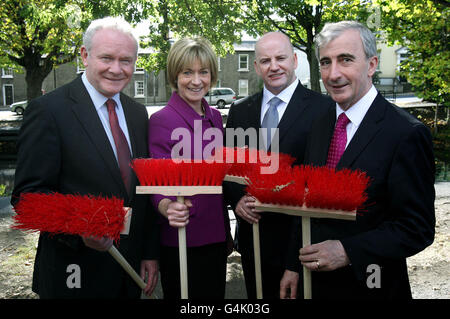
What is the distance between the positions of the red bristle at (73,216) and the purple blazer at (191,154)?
86 centimetres

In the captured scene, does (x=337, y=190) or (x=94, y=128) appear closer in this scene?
(x=337, y=190)

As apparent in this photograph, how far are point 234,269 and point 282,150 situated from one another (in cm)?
259

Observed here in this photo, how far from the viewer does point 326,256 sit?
2256 millimetres

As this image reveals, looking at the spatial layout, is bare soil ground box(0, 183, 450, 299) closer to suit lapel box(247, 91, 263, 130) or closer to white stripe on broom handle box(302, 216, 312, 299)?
suit lapel box(247, 91, 263, 130)

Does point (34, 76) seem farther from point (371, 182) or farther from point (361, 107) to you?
point (371, 182)

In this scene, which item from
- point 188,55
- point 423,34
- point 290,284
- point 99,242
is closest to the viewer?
point 99,242

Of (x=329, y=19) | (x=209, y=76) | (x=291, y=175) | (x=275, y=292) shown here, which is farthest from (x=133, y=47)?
(x=329, y=19)

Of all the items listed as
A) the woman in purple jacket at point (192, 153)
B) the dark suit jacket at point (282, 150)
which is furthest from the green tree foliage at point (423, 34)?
→ the woman in purple jacket at point (192, 153)

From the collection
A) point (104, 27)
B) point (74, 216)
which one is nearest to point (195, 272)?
point (74, 216)

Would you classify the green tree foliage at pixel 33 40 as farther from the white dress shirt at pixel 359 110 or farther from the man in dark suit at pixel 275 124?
the white dress shirt at pixel 359 110

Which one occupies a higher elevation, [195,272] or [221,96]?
[221,96]

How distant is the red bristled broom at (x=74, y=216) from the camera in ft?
6.88

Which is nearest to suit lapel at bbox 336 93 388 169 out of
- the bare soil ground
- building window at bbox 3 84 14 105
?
the bare soil ground

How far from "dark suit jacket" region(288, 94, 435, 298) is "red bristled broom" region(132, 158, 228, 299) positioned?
73 centimetres
